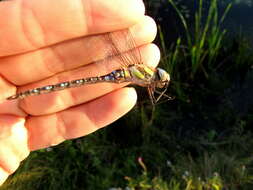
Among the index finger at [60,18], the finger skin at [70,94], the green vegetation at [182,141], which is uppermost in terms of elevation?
the index finger at [60,18]

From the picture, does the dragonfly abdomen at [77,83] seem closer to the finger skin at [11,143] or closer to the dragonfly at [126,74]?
the dragonfly at [126,74]

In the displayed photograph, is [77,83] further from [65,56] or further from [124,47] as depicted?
[124,47]

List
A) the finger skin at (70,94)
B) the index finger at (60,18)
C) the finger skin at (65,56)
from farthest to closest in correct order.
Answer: the finger skin at (70,94), the finger skin at (65,56), the index finger at (60,18)

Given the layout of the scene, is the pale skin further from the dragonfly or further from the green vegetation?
the green vegetation

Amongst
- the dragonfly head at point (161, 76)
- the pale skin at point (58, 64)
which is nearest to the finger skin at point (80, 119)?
the pale skin at point (58, 64)

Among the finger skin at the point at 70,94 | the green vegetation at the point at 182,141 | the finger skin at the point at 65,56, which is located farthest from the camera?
the green vegetation at the point at 182,141

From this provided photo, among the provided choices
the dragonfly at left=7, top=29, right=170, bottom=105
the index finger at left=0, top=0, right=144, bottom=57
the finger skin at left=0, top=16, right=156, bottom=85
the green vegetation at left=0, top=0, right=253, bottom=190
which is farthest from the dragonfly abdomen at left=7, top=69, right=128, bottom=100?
the green vegetation at left=0, top=0, right=253, bottom=190

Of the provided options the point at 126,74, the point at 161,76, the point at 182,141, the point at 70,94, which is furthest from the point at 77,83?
the point at 182,141
